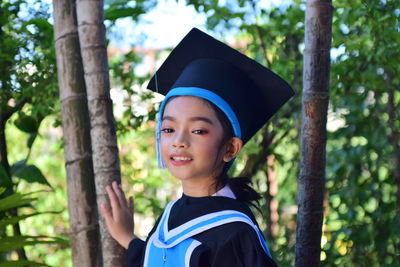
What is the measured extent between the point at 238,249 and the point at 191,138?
33 centimetres

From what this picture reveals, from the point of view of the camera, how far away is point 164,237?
6.50ft

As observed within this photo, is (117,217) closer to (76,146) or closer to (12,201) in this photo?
(76,146)

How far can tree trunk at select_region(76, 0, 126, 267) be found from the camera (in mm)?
2123

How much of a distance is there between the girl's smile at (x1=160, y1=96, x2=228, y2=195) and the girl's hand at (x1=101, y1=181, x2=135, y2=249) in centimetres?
29

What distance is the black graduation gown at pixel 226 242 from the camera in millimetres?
1782

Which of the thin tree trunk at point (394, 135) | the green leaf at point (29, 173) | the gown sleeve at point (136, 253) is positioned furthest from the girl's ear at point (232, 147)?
the thin tree trunk at point (394, 135)

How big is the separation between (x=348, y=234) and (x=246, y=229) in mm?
1680

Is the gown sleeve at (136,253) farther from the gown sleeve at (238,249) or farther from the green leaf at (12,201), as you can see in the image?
the green leaf at (12,201)

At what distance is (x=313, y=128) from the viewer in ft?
6.66

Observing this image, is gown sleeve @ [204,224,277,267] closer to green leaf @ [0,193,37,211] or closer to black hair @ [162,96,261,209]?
black hair @ [162,96,261,209]

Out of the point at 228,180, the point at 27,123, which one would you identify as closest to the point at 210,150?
the point at 228,180

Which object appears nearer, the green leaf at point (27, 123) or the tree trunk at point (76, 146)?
the tree trunk at point (76, 146)

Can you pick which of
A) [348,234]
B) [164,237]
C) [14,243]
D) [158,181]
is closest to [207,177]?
[164,237]

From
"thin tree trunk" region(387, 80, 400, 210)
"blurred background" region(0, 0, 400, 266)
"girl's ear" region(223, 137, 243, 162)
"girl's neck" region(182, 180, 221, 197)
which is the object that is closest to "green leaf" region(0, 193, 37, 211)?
"blurred background" region(0, 0, 400, 266)
